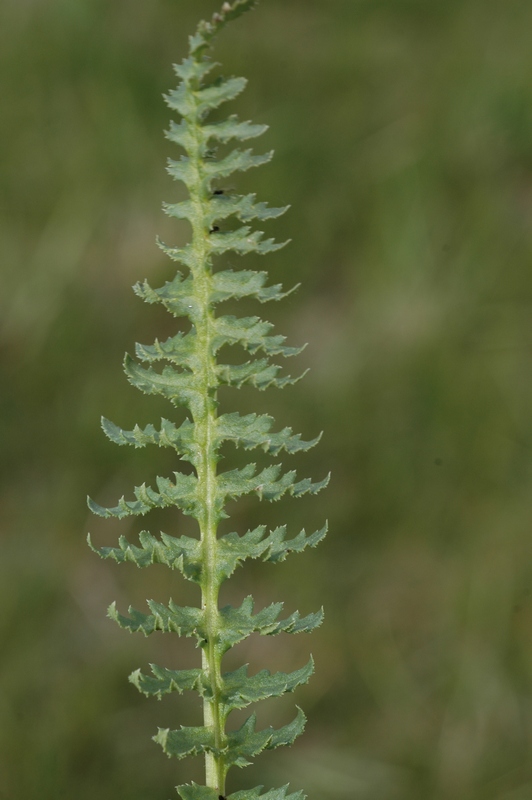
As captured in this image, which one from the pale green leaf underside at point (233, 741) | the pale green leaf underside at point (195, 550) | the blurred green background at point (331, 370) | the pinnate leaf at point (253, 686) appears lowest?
the pale green leaf underside at point (233, 741)

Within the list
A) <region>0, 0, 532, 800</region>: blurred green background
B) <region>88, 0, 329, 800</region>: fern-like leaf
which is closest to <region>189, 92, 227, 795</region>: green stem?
<region>88, 0, 329, 800</region>: fern-like leaf

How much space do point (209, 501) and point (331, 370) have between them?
158 inches

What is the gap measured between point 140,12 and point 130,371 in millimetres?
4717

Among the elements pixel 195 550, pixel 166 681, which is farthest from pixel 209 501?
pixel 166 681

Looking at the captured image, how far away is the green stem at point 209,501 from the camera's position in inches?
44.8

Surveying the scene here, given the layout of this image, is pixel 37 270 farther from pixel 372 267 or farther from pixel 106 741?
pixel 106 741

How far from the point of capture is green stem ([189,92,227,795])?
114cm

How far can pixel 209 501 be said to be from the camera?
3.79 ft

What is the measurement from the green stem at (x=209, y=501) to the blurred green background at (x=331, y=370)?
Answer: 353cm

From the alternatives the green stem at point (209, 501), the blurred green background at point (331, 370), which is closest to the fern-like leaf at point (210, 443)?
the green stem at point (209, 501)

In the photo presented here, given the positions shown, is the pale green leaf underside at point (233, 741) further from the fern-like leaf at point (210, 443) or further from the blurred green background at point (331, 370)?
the blurred green background at point (331, 370)

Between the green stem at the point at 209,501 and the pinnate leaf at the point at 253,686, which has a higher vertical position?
the green stem at the point at 209,501

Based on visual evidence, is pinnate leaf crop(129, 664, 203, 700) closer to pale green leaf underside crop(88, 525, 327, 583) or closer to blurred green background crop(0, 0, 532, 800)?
pale green leaf underside crop(88, 525, 327, 583)

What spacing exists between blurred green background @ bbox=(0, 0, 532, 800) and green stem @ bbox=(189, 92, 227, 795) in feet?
11.6
